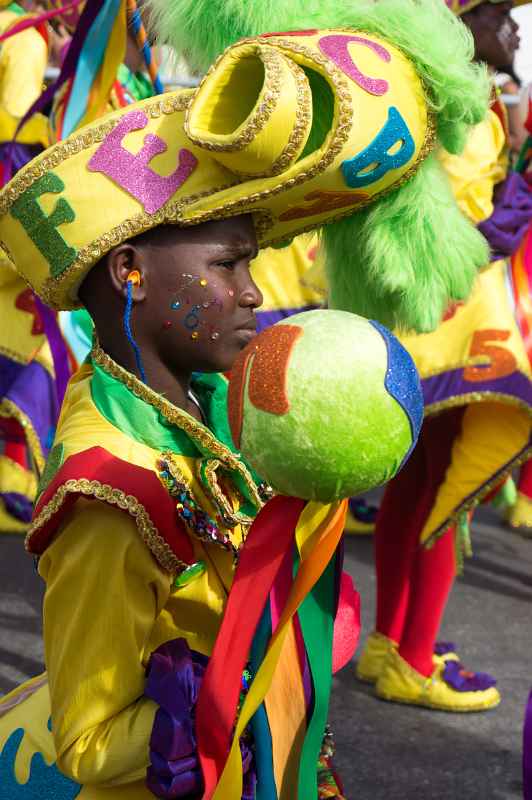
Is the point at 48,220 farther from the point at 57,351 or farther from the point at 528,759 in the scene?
the point at 528,759

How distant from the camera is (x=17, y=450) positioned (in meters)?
5.20

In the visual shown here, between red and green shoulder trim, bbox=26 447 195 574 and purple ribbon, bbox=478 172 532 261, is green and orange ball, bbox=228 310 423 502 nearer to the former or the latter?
red and green shoulder trim, bbox=26 447 195 574

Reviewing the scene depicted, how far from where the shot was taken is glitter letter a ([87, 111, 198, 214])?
64.7 inches

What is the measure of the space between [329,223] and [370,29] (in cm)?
30

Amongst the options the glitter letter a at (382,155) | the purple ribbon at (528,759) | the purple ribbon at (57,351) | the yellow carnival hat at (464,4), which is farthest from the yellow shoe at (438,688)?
the glitter letter a at (382,155)

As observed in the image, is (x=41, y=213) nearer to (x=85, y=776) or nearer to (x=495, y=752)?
(x=85, y=776)

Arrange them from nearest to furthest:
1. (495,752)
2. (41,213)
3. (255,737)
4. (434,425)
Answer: (255,737), (41,213), (495,752), (434,425)

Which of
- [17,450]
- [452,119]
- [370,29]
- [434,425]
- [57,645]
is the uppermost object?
[370,29]

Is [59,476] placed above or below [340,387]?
below

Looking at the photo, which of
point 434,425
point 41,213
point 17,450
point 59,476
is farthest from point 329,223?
point 17,450

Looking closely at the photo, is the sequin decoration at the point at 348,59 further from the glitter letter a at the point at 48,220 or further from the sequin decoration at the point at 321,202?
the glitter letter a at the point at 48,220

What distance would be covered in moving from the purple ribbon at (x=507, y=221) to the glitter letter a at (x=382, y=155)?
1.62m

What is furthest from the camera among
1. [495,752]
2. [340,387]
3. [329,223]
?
[495,752]

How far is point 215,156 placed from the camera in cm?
161
